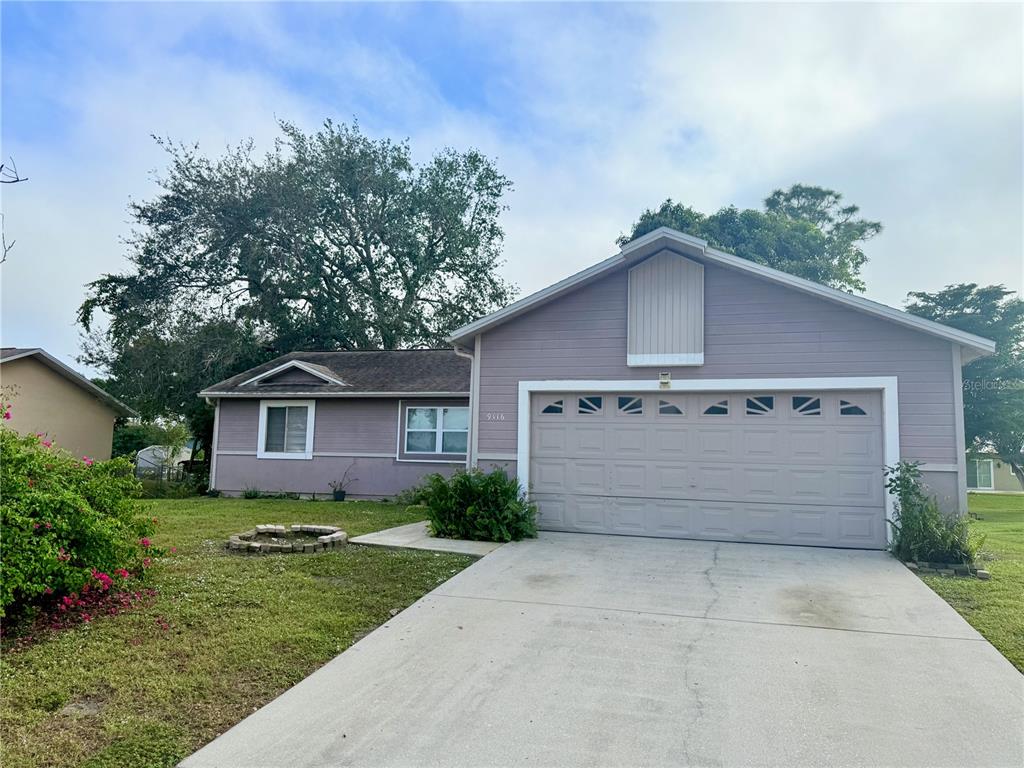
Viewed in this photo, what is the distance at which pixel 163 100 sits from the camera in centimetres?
1084

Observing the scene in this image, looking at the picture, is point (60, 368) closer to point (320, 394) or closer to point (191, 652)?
point (320, 394)

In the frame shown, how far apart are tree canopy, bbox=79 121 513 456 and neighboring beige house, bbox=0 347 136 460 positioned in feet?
6.31

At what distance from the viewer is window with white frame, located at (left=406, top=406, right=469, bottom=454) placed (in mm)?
14812

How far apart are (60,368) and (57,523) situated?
1715 centimetres

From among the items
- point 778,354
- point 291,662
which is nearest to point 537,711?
point 291,662

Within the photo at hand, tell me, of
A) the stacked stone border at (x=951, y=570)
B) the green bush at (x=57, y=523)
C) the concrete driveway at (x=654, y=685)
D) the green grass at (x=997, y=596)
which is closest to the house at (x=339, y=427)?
the concrete driveway at (x=654, y=685)

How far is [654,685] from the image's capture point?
4098 mm

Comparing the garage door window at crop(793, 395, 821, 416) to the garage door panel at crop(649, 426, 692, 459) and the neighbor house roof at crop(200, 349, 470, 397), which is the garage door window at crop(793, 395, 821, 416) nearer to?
the garage door panel at crop(649, 426, 692, 459)

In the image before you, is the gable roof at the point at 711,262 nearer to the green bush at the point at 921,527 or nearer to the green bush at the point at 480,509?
the green bush at the point at 921,527

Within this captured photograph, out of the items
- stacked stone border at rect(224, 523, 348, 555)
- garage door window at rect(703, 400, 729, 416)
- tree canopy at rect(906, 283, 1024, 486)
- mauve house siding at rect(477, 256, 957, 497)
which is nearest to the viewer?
stacked stone border at rect(224, 523, 348, 555)

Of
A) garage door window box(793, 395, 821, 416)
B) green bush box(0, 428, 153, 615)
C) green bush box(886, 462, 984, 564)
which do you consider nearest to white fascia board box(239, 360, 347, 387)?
green bush box(0, 428, 153, 615)

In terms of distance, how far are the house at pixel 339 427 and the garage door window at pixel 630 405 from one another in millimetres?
5577

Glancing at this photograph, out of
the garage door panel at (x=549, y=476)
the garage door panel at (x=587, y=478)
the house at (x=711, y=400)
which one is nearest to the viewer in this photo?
the house at (x=711, y=400)

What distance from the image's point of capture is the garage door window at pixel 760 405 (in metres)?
8.99
